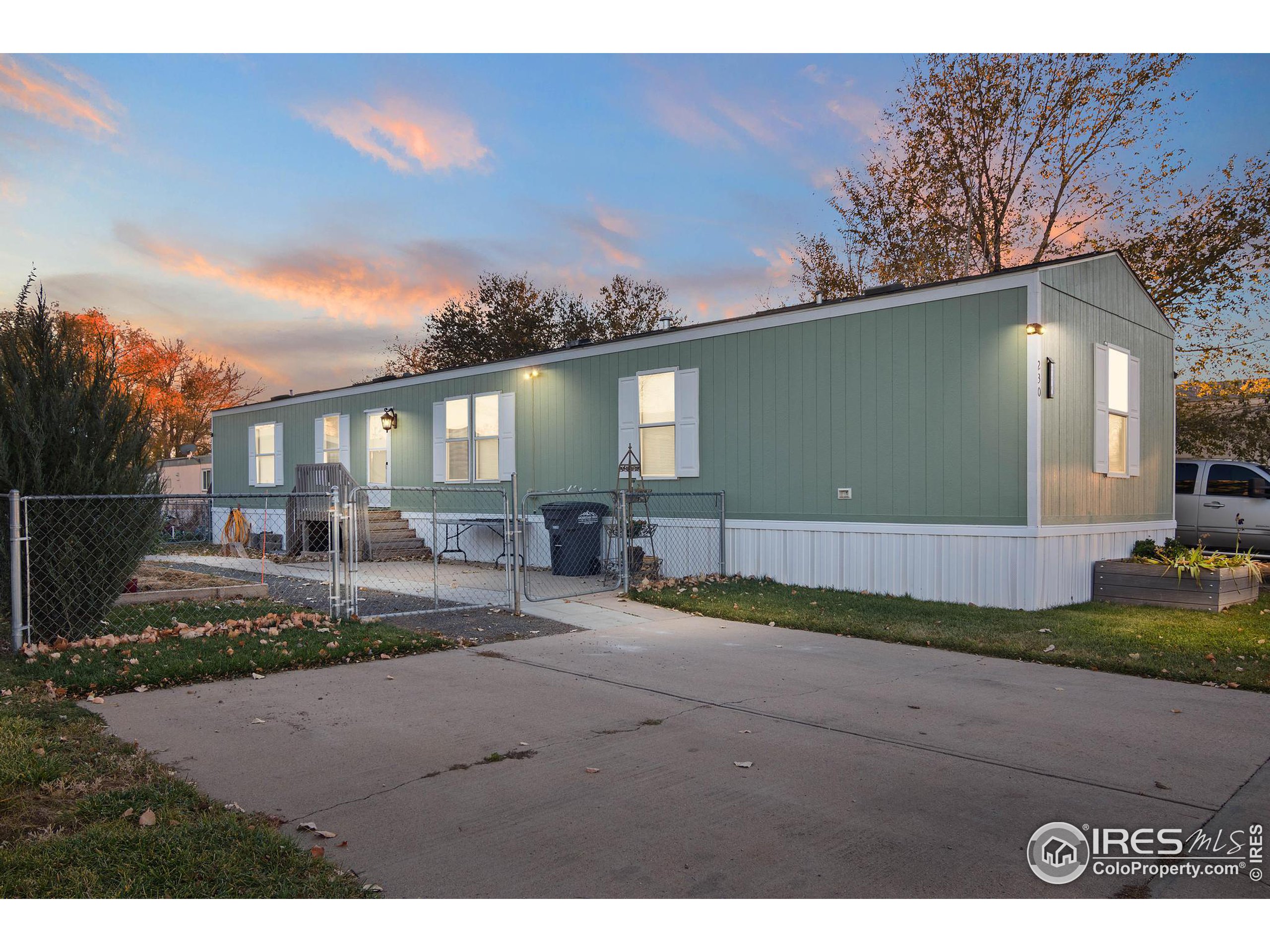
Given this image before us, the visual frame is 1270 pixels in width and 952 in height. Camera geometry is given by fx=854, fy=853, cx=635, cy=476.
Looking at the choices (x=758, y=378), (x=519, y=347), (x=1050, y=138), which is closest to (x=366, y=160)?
(x=758, y=378)

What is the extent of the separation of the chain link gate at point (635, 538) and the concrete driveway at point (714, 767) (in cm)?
479

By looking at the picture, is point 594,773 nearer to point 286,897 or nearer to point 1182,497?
point 286,897

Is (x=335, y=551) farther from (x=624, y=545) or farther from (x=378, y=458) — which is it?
(x=378, y=458)

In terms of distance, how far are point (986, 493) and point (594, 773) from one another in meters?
6.40

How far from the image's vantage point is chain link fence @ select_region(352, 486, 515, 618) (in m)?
10.2

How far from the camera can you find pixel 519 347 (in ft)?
104

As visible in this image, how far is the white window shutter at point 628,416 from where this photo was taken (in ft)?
39.3

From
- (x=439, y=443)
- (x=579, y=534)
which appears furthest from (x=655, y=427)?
(x=439, y=443)

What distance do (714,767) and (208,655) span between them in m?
3.90

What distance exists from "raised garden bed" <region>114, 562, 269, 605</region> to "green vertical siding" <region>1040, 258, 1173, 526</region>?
818 cm

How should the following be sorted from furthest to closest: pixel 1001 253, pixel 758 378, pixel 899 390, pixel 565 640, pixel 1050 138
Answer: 1. pixel 1001 253
2. pixel 1050 138
3. pixel 758 378
4. pixel 899 390
5. pixel 565 640

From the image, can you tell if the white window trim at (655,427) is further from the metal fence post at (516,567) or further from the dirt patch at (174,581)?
the dirt patch at (174,581)

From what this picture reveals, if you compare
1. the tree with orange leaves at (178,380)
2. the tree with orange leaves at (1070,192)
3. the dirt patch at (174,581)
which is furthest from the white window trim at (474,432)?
the tree with orange leaves at (178,380)

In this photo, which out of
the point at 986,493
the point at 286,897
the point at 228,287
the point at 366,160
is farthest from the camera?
the point at 228,287
